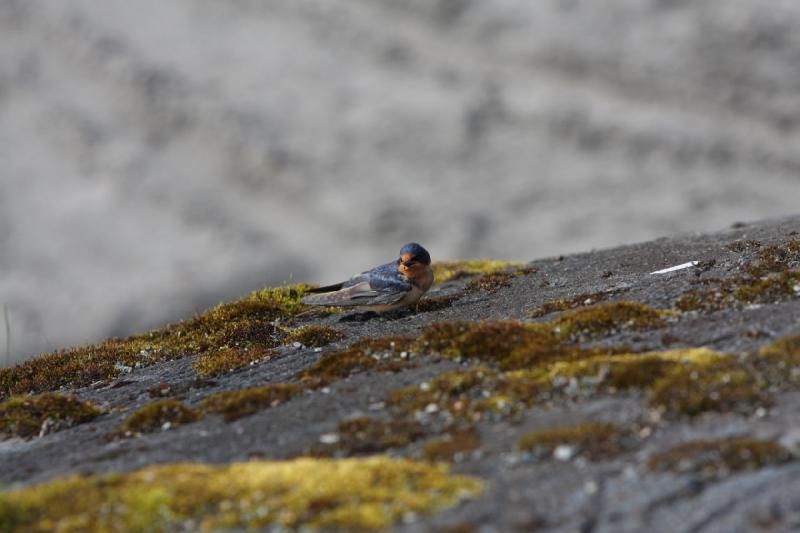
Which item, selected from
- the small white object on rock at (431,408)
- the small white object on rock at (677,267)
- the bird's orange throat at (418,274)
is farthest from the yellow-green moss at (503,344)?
the small white object on rock at (677,267)

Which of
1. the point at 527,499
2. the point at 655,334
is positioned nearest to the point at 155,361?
the point at 655,334

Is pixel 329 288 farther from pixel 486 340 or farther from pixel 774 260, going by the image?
pixel 774 260

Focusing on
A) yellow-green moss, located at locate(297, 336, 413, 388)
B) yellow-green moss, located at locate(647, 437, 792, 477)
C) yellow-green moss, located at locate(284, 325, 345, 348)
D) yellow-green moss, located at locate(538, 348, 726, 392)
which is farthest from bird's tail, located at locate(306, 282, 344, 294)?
yellow-green moss, located at locate(647, 437, 792, 477)

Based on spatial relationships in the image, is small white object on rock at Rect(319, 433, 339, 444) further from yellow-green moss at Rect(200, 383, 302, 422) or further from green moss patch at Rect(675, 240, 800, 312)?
green moss patch at Rect(675, 240, 800, 312)

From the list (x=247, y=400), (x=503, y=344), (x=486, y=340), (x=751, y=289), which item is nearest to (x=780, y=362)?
(x=503, y=344)

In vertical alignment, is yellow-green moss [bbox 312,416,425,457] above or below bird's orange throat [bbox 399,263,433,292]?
below

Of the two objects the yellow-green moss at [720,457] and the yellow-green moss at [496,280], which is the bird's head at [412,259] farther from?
the yellow-green moss at [720,457]

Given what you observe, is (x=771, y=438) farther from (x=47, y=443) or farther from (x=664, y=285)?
(x=47, y=443)
